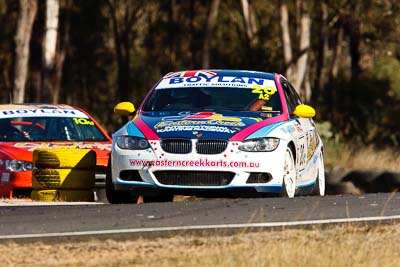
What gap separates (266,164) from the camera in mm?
12852

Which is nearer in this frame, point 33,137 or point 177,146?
point 177,146

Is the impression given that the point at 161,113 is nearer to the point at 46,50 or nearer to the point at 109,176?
the point at 109,176

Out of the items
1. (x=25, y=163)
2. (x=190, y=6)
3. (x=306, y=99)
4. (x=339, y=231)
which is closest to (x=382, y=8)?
(x=306, y=99)

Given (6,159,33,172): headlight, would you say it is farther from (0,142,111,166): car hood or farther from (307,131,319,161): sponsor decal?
(307,131,319,161): sponsor decal

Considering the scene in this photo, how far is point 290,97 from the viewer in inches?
588

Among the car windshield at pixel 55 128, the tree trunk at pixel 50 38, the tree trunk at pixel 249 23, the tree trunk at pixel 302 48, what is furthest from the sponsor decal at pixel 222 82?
the tree trunk at pixel 249 23

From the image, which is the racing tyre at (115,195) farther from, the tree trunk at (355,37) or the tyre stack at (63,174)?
the tree trunk at (355,37)

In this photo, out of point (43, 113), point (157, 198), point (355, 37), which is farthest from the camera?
point (355, 37)

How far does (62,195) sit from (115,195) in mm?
1511

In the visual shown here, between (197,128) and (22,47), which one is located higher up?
(197,128)

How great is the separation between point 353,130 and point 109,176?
29338 millimetres

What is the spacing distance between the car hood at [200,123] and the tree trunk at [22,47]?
1721cm

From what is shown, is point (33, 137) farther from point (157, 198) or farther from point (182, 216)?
point (182, 216)

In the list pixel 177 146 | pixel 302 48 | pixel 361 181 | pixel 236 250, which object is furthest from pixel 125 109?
pixel 302 48
